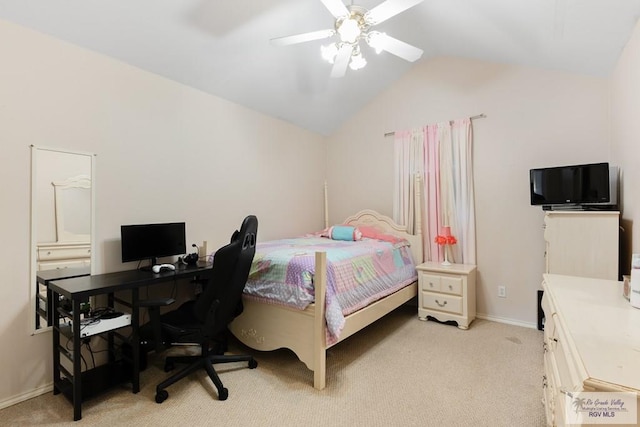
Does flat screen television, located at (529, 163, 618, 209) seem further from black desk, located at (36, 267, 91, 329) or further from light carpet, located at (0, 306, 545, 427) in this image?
black desk, located at (36, 267, 91, 329)

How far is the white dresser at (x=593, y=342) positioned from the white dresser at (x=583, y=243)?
2.41 ft

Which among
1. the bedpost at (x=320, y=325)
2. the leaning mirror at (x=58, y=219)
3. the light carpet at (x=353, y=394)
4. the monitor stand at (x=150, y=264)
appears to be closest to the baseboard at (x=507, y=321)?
the light carpet at (x=353, y=394)

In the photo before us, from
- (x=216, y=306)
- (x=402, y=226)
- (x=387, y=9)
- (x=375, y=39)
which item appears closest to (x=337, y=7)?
(x=387, y=9)

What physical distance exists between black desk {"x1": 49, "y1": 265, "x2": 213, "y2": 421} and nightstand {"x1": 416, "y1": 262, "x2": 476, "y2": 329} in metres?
2.36

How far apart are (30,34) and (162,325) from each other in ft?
7.09

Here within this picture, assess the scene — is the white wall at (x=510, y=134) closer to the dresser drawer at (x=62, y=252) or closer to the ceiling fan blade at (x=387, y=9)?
the ceiling fan blade at (x=387, y=9)

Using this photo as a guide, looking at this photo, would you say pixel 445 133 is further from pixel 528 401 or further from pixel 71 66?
pixel 71 66

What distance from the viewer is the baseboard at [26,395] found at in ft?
6.60

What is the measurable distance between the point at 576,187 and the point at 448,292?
148 centimetres

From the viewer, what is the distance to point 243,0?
2.43 m

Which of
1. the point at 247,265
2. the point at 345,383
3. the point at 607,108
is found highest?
the point at 607,108

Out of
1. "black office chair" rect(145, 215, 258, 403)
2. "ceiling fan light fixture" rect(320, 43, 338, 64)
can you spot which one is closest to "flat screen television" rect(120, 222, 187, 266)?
"black office chair" rect(145, 215, 258, 403)

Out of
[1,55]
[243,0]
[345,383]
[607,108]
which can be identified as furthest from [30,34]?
[607,108]

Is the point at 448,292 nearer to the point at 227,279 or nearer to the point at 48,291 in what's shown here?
the point at 227,279
